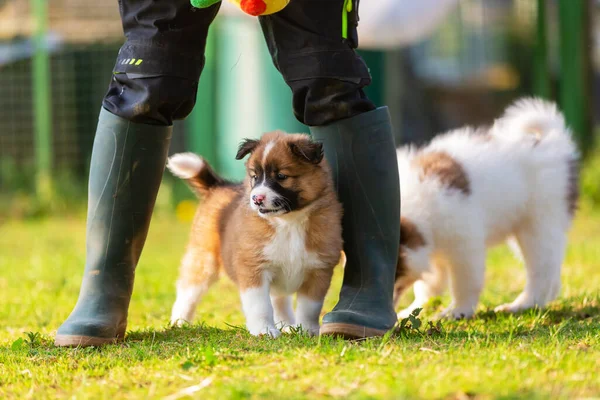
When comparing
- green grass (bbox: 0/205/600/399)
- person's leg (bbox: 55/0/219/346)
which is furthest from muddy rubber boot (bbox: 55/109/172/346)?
green grass (bbox: 0/205/600/399)

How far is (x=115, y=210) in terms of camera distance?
10.3ft

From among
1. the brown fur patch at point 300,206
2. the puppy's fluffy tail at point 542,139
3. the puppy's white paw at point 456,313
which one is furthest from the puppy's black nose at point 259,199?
the puppy's fluffy tail at point 542,139

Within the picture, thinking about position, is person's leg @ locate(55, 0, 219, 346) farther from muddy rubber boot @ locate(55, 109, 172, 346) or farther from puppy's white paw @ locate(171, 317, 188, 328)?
puppy's white paw @ locate(171, 317, 188, 328)

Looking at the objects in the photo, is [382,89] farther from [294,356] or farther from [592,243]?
[294,356]

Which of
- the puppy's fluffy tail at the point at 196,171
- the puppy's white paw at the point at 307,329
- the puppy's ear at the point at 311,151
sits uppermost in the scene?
the puppy's ear at the point at 311,151

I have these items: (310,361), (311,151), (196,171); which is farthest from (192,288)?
(310,361)

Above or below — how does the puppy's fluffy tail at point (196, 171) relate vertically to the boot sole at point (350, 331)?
above

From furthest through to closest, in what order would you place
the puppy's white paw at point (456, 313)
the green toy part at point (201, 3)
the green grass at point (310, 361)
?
1. the puppy's white paw at point (456, 313)
2. the green toy part at point (201, 3)
3. the green grass at point (310, 361)

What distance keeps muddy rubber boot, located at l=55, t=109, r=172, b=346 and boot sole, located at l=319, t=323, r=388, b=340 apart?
0.77 m

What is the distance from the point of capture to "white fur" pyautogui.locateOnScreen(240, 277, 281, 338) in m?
3.23

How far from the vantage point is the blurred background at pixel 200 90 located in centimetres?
906

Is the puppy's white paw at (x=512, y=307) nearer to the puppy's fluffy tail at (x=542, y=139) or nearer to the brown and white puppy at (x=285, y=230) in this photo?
the puppy's fluffy tail at (x=542, y=139)

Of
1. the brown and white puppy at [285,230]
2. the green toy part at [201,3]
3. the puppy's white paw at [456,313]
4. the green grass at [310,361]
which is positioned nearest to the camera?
the green grass at [310,361]

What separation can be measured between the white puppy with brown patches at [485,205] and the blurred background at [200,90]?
4.21 meters
